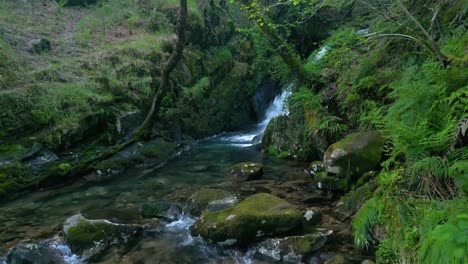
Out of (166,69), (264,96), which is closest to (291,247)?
(166,69)

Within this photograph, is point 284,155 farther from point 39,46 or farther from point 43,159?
point 39,46

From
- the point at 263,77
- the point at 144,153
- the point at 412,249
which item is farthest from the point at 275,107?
the point at 412,249

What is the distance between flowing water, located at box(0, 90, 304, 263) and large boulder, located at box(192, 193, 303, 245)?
0.18 metres

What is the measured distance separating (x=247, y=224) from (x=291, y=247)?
2.30 ft

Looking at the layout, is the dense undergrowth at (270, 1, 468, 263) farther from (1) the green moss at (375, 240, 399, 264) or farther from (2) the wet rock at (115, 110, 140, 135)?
(2) the wet rock at (115, 110, 140, 135)

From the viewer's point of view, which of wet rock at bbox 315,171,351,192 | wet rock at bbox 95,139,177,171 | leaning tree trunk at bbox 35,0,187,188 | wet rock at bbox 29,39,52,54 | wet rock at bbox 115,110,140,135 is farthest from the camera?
wet rock at bbox 29,39,52,54

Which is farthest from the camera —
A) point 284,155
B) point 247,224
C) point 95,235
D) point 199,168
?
point 284,155

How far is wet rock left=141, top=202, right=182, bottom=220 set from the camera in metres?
6.41

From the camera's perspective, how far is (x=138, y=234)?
18.7 ft

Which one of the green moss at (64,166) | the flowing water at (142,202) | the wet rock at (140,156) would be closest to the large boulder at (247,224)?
the flowing water at (142,202)

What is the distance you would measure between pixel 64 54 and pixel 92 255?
9196 millimetres

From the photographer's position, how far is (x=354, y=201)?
584cm

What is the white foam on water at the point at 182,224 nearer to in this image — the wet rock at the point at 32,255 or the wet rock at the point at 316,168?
the wet rock at the point at 32,255

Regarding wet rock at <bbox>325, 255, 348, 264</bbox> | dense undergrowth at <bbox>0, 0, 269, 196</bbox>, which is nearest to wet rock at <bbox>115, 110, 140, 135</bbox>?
dense undergrowth at <bbox>0, 0, 269, 196</bbox>
